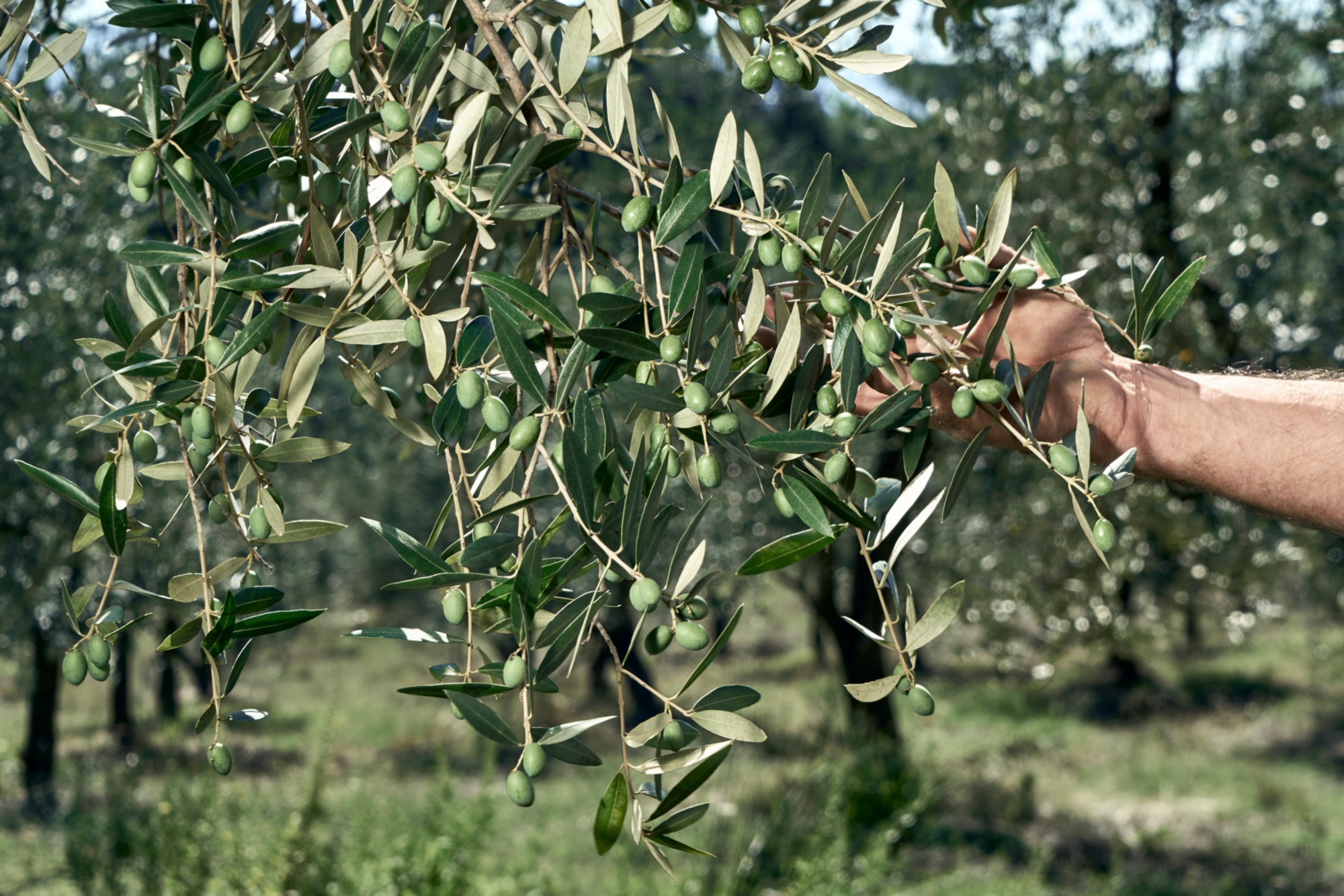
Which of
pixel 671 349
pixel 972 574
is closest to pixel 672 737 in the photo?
pixel 671 349

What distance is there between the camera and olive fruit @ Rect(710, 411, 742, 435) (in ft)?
2.55

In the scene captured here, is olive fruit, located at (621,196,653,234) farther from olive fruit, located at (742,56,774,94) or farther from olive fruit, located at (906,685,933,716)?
olive fruit, located at (906,685,933,716)

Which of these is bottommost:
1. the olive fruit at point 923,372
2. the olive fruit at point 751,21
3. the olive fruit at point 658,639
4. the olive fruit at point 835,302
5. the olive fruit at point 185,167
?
the olive fruit at point 658,639

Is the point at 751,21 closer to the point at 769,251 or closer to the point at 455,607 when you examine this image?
the point at 769,251

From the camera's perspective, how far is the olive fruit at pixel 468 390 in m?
0.79

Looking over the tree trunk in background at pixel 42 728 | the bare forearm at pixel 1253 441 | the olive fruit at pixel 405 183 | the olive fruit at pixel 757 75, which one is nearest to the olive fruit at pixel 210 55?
the olive fruit at pixel 405 183

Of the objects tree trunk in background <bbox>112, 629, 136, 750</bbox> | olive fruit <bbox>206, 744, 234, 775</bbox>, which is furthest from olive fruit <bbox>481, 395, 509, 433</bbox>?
tree trunk in background <bbox>112, 629, 136, 750</bbox>

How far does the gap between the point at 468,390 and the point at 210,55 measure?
1.04 ft

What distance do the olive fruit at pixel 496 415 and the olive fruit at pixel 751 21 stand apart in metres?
0.35

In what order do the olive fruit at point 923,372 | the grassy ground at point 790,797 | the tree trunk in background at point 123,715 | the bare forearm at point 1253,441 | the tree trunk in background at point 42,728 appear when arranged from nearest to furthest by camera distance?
the olive fruit at point 923,372, the bare forearm at point 1253,441, the grassy ground at point 790,797, the tree trunk in background at point 42,728, the tree trunk in background at point 123,715

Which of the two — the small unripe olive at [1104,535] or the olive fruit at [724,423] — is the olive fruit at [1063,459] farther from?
the olive fruit at [724,423]

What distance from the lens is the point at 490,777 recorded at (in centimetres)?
418

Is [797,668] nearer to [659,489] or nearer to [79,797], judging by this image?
[79,797]

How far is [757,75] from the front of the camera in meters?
0.79
